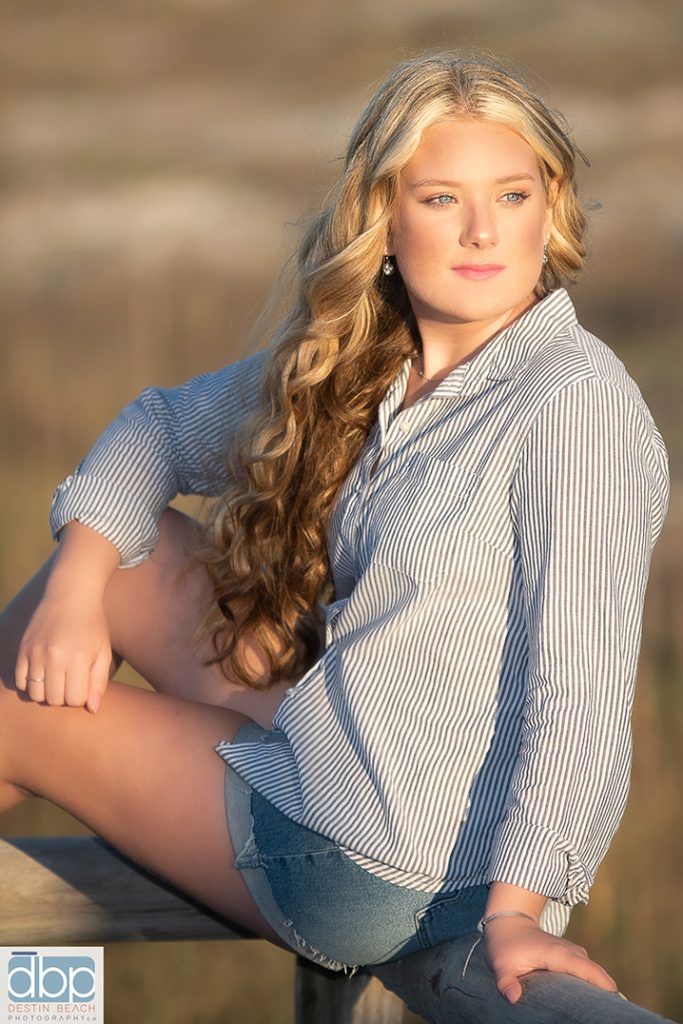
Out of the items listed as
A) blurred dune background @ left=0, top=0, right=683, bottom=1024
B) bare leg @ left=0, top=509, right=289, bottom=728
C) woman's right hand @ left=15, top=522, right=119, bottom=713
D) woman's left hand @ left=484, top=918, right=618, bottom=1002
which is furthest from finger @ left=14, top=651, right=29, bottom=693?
blurred dune background @ left=0, top=0, right=683, bottom=1024

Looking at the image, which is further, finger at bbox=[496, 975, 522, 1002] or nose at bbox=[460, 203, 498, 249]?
nose at bbox=[460, 203, 498, 249]

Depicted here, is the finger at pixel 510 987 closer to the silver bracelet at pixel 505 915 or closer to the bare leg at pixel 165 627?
the silver bracelet at pixel 505 915

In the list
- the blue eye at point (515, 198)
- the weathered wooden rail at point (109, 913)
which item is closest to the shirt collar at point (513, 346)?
the blue eye at point (515, 198)

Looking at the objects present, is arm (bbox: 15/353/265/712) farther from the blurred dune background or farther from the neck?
the blurred dune background

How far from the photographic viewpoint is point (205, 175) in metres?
5.21

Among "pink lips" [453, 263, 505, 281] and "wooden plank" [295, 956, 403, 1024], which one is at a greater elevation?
"pink lips" [453, 263, 505, 281]

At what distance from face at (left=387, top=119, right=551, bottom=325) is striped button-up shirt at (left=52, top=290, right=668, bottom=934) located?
5 cm

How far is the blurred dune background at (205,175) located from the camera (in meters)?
4.48

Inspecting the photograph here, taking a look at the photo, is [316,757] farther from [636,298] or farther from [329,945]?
[636,298]

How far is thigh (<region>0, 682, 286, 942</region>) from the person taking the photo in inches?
65.1

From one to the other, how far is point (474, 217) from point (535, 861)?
2.26ft

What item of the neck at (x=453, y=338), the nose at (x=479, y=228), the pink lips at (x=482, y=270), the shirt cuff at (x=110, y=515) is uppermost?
the nose at (x=479, y=228)

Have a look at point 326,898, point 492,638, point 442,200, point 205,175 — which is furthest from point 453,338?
point 205,175

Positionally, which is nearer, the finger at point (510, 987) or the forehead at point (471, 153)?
the finger at point (510, 987)
